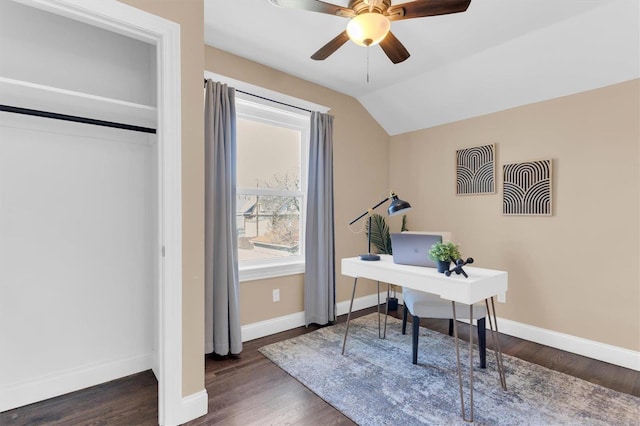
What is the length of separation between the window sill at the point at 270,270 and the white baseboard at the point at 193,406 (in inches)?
45.9

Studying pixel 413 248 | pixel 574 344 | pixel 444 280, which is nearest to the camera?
pixel 444 280

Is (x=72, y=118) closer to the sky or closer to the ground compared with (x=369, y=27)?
closer to the ground

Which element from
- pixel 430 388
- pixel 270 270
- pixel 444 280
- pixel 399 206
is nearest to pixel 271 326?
pixel 270 270

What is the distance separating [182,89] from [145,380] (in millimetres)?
1993

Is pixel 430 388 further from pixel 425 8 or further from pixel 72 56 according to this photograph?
pixel 72 56

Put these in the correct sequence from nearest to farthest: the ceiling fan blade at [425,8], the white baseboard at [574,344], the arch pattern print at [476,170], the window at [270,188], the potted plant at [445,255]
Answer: the ceiling fan blade at [425,8], the potted plant at [445,255], the white baseboard at [574,344], the window at [270,188], the arch pattern print at [476,170]

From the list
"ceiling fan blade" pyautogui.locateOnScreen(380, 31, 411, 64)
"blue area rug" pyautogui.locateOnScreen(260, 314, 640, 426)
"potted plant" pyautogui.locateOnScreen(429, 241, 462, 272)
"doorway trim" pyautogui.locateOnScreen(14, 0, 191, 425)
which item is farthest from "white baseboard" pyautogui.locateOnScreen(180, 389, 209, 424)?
"ceiling fan blade" pyautogui.locateOnScreen(380, 31, 411, 64)

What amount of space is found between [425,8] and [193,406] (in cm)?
257

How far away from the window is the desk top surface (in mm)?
1075

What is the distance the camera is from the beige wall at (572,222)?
8.45 ft

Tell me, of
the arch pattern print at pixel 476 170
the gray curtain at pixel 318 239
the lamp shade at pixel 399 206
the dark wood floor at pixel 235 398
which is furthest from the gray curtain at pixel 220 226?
the arch pattern print at pixel 476 170

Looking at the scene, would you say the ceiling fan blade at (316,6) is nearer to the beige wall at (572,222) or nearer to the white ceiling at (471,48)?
the white ceiling at (471,48)

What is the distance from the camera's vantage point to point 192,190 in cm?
Result: 187

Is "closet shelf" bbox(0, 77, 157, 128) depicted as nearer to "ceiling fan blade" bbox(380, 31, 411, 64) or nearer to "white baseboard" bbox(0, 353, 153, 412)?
"ceiling fan blade" bbox(380, 31, 411, 64)
